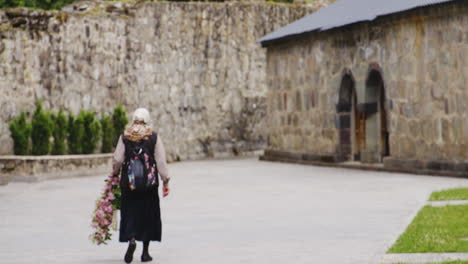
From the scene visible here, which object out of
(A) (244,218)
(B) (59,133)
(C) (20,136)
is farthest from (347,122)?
(A) (244,218)

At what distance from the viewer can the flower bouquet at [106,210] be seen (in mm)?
10523

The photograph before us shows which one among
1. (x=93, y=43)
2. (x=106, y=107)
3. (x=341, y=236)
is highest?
(x=93, y=43)

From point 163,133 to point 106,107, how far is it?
9.39ft

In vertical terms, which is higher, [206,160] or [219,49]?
[219,49]

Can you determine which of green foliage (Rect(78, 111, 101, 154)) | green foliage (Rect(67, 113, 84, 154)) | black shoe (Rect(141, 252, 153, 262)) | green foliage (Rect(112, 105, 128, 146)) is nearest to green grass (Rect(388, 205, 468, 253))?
black shoe (Rect(141, 252, 153, 262))

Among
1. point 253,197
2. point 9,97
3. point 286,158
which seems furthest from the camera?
point 286,158

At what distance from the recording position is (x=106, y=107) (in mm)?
26828

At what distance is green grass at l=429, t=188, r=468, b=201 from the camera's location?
15.0 m

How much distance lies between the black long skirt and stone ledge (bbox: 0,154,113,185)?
37.9 feet

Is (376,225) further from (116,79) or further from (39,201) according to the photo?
(116,79)

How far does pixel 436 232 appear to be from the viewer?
1102 cm

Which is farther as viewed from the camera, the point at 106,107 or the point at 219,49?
the point at 219,49

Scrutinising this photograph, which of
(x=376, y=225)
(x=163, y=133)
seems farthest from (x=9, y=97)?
(x=376, y=225)

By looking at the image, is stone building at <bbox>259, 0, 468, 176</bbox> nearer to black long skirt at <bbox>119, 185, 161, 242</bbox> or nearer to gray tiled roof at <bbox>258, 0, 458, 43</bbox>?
gray tiled roof at <bbox>258, 0, 458, 43</bbox>
